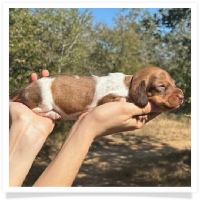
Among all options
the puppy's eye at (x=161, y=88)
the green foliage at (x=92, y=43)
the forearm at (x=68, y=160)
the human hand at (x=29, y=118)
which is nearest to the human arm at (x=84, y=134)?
the forearm at (x=68, y=160)

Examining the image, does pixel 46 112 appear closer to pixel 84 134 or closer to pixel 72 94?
pixel 72 94

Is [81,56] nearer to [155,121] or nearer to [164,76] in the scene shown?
[155,121]

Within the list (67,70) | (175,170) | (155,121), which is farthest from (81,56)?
(155,121)

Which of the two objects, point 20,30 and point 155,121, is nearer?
point 20,30

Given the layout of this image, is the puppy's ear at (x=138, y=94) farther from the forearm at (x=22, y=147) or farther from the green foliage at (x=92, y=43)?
the green foliage at (x=92, y=43)

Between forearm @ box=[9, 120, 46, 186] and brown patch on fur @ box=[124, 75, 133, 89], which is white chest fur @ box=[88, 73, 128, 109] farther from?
forearm @ box=[9, 120, 46, 186]
